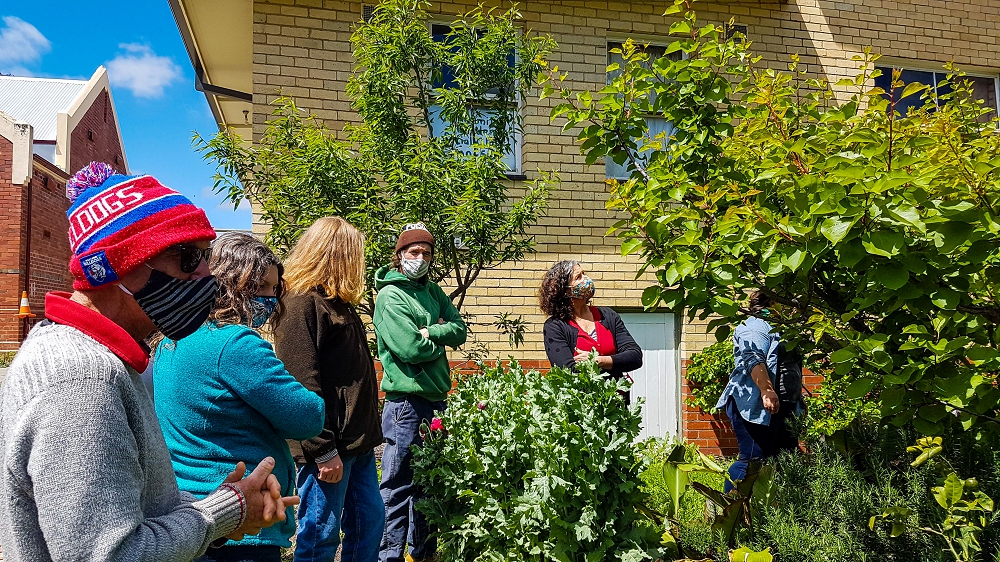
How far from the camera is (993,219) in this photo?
2.30 meters

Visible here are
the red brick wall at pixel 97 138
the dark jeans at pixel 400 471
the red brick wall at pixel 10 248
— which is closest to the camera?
the dark jeans at pixel 400 471

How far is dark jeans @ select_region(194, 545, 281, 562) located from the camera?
2418 millimetres

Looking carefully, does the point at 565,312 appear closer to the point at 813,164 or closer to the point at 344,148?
the point at 344,148

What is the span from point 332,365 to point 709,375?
5.78 meters

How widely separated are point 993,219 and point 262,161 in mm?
5267

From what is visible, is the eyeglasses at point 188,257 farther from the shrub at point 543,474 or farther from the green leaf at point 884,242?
the shrub at point 543,474

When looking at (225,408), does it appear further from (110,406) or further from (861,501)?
(861,501)

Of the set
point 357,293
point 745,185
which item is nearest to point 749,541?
point 745,185

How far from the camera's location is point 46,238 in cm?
2562

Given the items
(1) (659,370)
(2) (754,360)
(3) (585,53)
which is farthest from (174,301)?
(3) (585,53)

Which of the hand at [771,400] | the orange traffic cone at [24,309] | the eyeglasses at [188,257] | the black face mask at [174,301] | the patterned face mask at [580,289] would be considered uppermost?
the orange traffic cone at [24,309]

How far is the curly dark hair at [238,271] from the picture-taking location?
2.69 metres

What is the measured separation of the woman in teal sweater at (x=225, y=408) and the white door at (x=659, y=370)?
21.6ft

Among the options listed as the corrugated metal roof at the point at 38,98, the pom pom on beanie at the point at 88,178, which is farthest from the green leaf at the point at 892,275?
the corrugated metal roof at the point at 38,98
